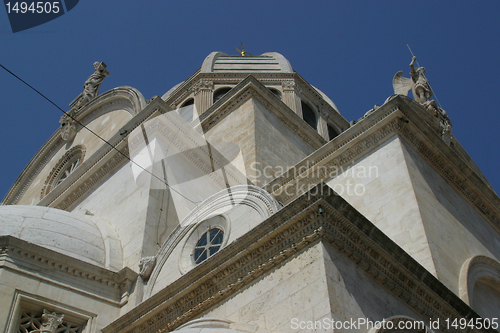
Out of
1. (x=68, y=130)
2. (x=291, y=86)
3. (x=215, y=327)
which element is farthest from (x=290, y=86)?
(x=215, y=327)

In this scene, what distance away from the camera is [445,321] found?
8.66 metres

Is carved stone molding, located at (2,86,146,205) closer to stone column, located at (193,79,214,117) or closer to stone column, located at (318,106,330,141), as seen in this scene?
stone column, located at (193,79,214,117)

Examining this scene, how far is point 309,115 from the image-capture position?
24.9 m

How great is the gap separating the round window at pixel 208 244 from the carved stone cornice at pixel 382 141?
3714mm

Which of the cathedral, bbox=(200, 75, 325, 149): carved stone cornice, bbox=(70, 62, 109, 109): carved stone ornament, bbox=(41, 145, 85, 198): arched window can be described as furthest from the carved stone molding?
bbox=(200, 75, 325, 149): carved stone cornice

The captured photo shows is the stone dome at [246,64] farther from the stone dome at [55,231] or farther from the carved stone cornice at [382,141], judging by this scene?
the stone dome at [55,231]

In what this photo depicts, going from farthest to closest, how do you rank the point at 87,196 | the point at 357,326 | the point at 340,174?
the point at 87,196, the point at 340,174, the point at 357,326

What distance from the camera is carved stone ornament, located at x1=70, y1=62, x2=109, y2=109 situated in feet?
68.6

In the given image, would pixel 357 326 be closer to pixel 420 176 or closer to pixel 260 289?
pixel 260 289

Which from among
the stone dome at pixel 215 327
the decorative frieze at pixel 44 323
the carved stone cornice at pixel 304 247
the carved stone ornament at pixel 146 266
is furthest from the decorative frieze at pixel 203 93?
the stone dome at pixel 215 327

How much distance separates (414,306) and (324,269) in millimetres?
1961

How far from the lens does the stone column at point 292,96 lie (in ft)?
77.6

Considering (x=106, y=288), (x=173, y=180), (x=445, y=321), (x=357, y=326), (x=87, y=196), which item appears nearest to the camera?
(x=357, y=326)

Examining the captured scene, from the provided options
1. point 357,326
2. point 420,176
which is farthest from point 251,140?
point 357,326
